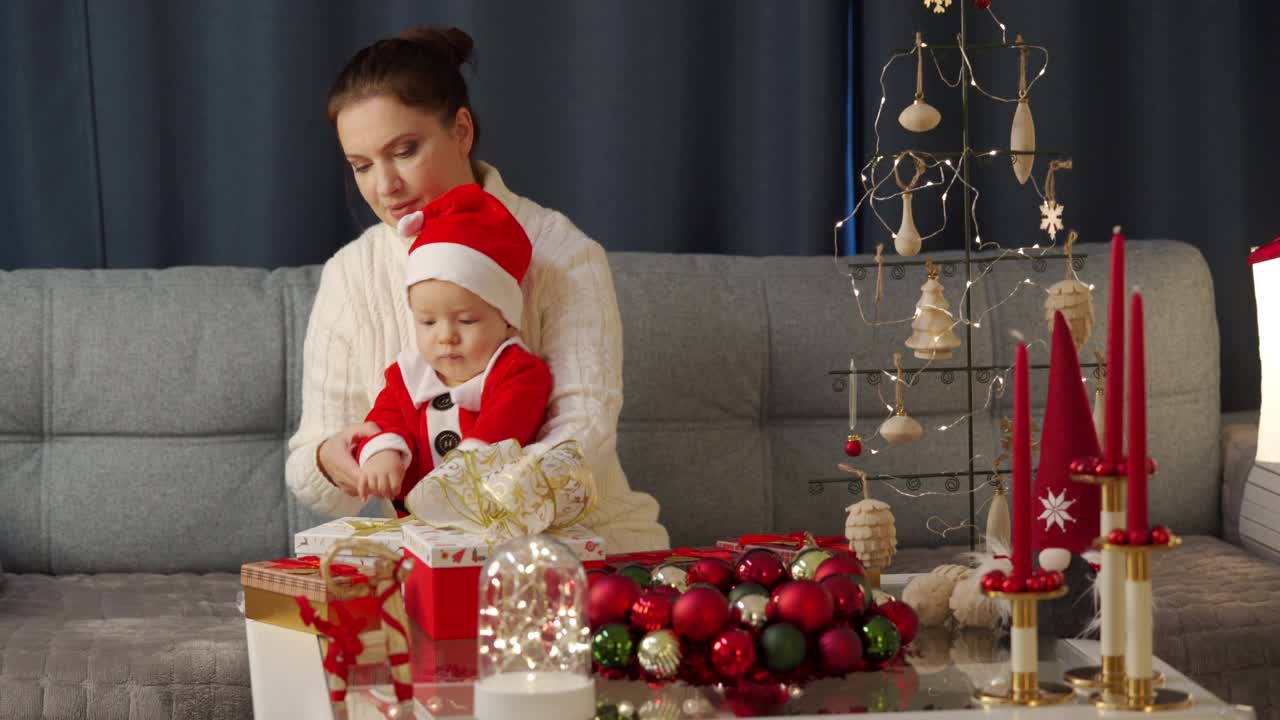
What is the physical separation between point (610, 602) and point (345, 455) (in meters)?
0.69

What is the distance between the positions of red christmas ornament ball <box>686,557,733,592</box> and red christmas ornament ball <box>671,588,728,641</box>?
13 cm

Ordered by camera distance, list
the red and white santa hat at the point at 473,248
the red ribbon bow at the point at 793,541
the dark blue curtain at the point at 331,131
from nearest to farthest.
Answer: the red ribbon bow at the point at 793,541
the red and white santa hat at the point at 473,248
the dark blue curtain at the point at 331,131

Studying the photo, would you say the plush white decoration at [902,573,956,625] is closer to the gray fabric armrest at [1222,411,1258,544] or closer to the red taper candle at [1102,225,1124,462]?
the red taper candle at [1102,225,1124,462]

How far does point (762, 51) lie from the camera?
99.5 inches

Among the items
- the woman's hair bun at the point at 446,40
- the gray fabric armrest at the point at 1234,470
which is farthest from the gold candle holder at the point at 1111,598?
the gray fabric armrest at the point at 1234,470

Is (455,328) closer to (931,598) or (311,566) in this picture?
(311,566)

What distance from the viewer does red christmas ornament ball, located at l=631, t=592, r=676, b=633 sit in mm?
1026

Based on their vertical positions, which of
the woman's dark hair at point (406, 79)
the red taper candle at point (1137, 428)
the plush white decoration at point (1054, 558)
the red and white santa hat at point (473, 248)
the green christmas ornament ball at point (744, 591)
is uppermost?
the woman's dark hair at point (406, 79)

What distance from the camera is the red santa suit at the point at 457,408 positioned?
1535 mm

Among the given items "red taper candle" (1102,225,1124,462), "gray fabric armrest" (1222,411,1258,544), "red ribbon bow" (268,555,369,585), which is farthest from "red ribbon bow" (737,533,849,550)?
"gray fabric armrest" (1222,411,1258,544)

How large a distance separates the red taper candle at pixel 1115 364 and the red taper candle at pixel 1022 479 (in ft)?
A: 0.17

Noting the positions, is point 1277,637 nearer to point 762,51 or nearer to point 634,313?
point 634,313

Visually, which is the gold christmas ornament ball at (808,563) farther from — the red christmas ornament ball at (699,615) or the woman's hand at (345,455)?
the woman's hand at (345,455)

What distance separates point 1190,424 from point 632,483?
945 mm
